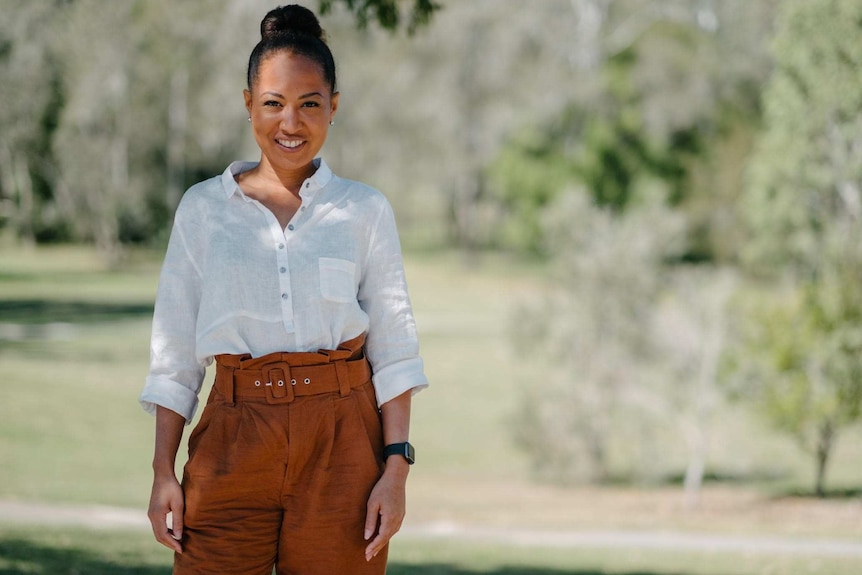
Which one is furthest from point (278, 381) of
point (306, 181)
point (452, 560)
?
point (452, 560)

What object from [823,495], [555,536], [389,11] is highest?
[389,11]

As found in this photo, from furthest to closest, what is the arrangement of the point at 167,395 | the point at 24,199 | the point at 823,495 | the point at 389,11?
the point at 24,199, the point at 823,495, the point at 389,11, the point at 167,395

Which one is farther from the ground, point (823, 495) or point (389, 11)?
point (389, 11)

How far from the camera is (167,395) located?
7.93ft

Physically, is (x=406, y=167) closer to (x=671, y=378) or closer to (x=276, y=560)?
(x=671, y=378)

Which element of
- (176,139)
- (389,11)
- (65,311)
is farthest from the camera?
(176,139)

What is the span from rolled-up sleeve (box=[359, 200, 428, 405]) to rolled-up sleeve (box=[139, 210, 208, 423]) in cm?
39

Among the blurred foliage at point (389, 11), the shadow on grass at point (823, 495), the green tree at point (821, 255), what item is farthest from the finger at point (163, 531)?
the shadow on grass at point (823, 495)

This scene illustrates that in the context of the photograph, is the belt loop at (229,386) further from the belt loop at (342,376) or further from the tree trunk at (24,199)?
the tree trunk at (24,199)

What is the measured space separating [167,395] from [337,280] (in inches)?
18.1

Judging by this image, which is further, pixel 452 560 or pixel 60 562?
pixel 452 560

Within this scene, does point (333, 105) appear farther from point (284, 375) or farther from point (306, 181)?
point (284, 375)

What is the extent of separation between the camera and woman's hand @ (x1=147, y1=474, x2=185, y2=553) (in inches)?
93.0

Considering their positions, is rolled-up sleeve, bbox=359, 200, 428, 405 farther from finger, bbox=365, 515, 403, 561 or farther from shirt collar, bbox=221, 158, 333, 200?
finger, bbox=365, 515, 403, 561
